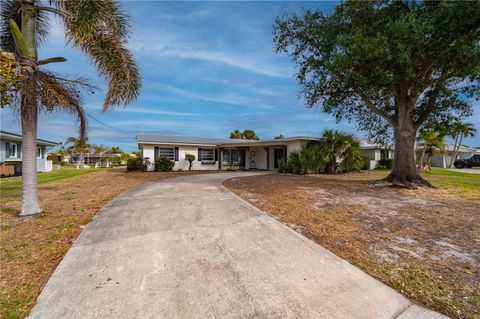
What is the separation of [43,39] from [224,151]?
18699mm

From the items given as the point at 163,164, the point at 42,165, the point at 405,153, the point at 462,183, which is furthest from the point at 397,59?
the point at 42,165

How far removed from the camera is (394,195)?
30.4 feet

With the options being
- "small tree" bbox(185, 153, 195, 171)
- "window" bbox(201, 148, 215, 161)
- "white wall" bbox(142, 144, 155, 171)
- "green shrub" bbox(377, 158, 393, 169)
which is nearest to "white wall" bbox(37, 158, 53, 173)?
"white wall" bbox(142, 144, 155, 171)

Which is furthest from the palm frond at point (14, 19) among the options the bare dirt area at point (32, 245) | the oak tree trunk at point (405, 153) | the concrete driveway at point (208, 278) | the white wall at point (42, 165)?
the white wall at point (42, 165)

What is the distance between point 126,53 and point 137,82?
2.81ft

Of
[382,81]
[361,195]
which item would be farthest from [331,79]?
[361,195]

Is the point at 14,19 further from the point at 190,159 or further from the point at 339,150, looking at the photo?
the point at 339,150

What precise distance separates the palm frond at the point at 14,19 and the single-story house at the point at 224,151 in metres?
13.4

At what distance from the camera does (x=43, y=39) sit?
22.8 feet

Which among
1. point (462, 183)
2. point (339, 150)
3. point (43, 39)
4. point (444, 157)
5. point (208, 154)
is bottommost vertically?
point (462, 183)

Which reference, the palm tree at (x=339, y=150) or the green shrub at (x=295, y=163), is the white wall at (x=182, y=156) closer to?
the green shrub at (x=295, y=163)

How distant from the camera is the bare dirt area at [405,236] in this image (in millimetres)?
2967

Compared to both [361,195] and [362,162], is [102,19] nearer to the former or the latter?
[361,195]

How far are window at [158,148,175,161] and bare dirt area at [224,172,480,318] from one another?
14754 mm
